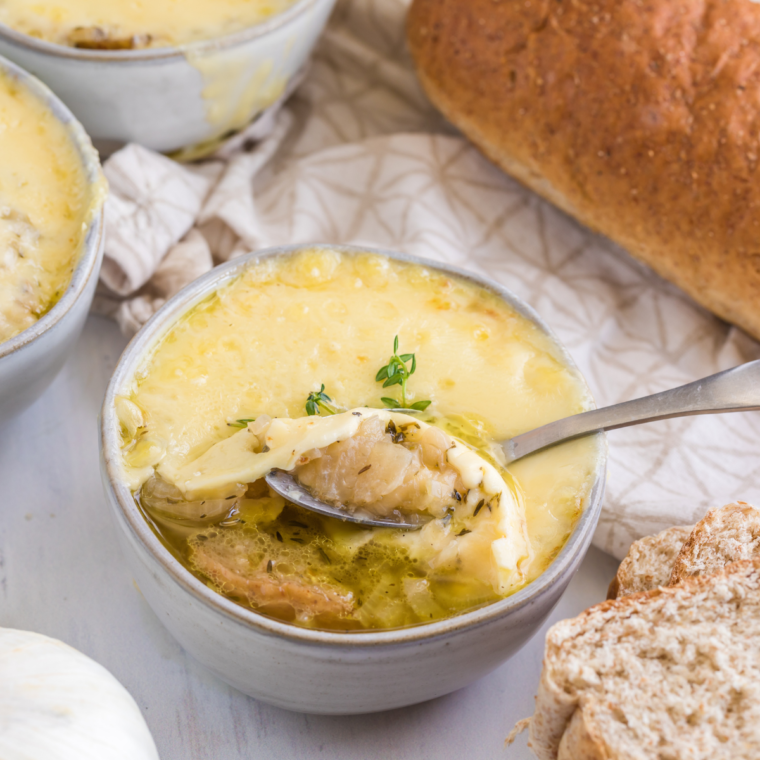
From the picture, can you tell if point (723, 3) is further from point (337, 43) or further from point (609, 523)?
point (609, 523)

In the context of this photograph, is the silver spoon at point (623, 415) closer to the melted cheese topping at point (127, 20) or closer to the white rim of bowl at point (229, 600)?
the white rim of bowl at point (229, 600)

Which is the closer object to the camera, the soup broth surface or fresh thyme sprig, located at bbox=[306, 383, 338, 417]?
the soup broth surface

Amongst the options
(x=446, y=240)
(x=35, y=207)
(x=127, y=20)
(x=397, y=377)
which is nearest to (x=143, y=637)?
(x=397, y=377)

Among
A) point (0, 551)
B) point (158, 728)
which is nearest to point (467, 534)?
point (158, 728)

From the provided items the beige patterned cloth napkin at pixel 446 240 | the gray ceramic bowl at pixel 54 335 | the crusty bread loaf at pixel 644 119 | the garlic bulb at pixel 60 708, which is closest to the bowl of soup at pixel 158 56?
the beige patterned cloth napkin at pixel 446 240

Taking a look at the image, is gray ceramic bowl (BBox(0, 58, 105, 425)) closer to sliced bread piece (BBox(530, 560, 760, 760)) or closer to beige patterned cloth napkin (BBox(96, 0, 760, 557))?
beige patterned cloth napkin (BBox(96, 0, 760, 557))

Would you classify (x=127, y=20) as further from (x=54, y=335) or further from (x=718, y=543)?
(x=718, y=543)

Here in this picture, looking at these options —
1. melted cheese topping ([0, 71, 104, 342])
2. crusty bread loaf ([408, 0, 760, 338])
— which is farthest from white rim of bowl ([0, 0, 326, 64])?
crusty bread loaf ([408, 0, 760, 338])
